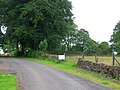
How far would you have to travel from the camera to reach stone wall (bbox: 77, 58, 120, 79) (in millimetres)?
23591

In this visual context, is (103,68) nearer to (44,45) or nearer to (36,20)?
(44,45)

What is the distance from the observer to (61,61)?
131 ft

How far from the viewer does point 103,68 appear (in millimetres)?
26422

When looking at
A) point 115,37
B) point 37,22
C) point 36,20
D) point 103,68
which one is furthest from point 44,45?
point 115,37

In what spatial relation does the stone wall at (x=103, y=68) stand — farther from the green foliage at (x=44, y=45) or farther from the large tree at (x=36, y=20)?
the large tree at (x=36, y=20)

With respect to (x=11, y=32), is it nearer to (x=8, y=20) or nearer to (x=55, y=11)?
(x=8, y=20)

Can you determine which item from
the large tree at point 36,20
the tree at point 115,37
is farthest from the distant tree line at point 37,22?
the tree at point 115,37

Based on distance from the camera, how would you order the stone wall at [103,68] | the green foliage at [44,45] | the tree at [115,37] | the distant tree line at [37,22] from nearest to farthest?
the stone wall at [103,68] → the green foliage at [44,45] → the distant tree line at [37,22] → the tree at [115,37]

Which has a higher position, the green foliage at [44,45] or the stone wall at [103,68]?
the green foliage at [44,45]

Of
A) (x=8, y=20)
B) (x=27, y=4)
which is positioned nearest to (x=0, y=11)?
(x=8, y=20)

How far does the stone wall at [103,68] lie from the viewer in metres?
23.6

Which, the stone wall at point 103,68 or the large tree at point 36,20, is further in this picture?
the large tree at point 36,20

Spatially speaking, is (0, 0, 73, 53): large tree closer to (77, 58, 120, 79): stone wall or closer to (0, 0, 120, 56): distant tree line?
(0, 0, 120, 56): distant tree line

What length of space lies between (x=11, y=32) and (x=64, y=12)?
1070 centimetres
